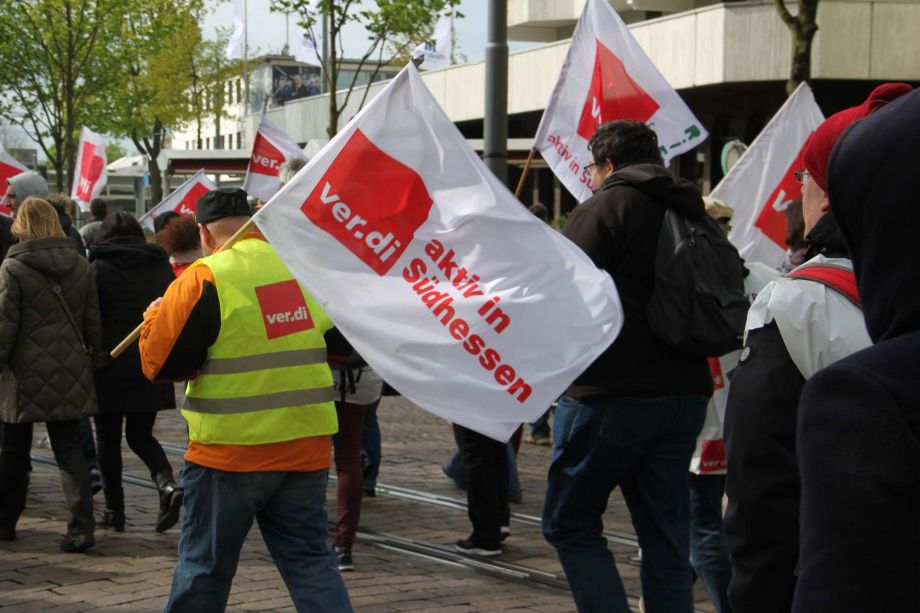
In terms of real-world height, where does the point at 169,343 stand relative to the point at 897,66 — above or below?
below

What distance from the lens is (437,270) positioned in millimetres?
4426

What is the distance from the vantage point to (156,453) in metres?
7.91

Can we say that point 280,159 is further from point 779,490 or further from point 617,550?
point 779,490

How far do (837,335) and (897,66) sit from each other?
22.5m

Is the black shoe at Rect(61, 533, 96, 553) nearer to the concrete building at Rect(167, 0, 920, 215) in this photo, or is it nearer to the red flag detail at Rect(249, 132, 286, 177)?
the red flag detail at Rect(249, 132, 286, 177)

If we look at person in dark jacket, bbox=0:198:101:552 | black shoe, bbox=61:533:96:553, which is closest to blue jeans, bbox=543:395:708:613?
black shoe, bbox=61:533:96:553

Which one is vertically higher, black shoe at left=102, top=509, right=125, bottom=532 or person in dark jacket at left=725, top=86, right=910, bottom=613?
person in dark jacket at left=725, top=86, right=910, bottom=613

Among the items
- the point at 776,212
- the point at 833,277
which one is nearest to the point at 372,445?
the point at 776,212

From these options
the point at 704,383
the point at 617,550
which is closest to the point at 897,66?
the point at 617,550

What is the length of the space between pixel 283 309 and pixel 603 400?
1.15 meters

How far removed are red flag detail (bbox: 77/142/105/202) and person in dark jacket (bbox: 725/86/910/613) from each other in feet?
51.1

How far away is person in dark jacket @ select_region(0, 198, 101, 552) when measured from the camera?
7105 millimetres

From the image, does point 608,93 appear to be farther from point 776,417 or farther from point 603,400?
point 776,417

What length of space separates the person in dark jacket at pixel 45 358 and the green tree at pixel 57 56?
2334 centimetres
